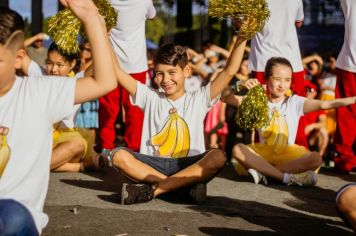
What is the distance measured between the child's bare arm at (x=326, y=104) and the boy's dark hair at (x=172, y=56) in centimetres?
115

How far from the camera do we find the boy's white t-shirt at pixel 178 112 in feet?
17.3

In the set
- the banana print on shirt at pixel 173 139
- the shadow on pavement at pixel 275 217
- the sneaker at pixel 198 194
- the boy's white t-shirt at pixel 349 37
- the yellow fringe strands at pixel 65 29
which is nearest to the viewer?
the shadow on pavement at pixel 275 217

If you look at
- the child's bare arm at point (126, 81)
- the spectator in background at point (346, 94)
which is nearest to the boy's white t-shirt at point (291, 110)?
the spectator in background at point (346, 94)

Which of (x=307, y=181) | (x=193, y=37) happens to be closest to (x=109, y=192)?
(x=307, y=181)

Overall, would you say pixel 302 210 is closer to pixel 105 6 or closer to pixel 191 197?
pixel 191 197

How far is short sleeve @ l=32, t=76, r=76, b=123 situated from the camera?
2.99 meters

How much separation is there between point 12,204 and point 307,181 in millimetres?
3541

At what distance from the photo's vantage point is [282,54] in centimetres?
681

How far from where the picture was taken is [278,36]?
681 centimetres

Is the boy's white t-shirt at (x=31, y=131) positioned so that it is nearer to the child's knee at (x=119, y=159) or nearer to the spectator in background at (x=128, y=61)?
the child's knee at (x=119, y=159)

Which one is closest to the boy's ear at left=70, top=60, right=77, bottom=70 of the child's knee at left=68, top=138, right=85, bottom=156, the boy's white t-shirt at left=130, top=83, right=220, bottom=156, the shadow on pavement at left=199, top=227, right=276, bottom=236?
the child's knee at left=68, top=138, right=85, bottom=156

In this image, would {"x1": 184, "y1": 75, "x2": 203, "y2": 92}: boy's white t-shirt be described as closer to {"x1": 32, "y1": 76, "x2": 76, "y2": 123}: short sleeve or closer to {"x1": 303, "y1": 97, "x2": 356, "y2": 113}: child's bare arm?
{"x1": 303, "y1": 97, "x2": 356, "y2": 113}: child's bare arm

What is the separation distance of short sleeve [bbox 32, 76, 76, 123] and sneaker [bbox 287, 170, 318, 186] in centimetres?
326

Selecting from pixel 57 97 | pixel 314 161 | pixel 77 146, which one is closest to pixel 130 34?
pixel 77 146
